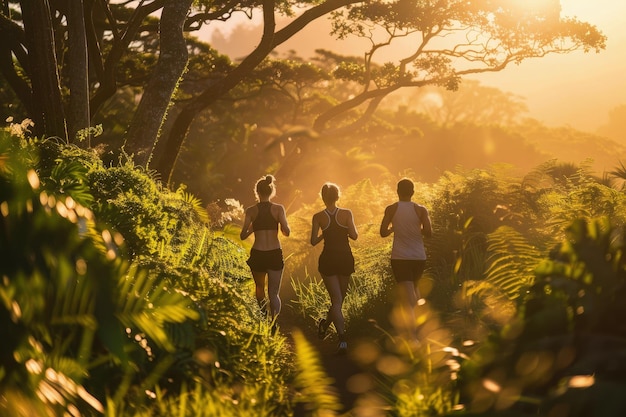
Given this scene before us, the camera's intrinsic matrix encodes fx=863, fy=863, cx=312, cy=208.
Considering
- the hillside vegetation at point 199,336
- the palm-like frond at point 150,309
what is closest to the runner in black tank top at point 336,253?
the hillside vegetation at point 199,336

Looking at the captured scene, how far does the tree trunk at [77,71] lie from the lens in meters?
12.2

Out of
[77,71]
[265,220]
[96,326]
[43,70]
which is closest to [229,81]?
[77,71]

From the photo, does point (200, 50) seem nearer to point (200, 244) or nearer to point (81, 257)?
point (200, 244)

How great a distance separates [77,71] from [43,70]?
47.2 inches

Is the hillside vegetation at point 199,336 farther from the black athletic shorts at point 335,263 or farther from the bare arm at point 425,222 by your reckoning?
the black athletic shorts at point 335,263

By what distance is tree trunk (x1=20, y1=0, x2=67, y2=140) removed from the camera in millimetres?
10922

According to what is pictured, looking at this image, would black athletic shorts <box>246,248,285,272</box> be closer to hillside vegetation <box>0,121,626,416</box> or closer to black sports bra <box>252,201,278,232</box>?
black sports bra <box>252,201,278,232</box>

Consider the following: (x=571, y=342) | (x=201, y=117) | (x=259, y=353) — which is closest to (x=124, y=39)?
(x=259, y=353)

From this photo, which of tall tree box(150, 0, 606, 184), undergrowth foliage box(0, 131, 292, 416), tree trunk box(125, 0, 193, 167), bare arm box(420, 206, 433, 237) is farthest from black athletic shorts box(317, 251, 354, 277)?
tall tree box(150, 0, 606, 184)

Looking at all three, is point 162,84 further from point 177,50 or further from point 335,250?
point 335,250

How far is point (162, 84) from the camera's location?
12.5 meters

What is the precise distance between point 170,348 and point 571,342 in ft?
6.01

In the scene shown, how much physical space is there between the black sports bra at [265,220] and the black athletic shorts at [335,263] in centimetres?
64

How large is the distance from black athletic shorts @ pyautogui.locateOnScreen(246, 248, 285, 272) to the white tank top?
1297 mm
